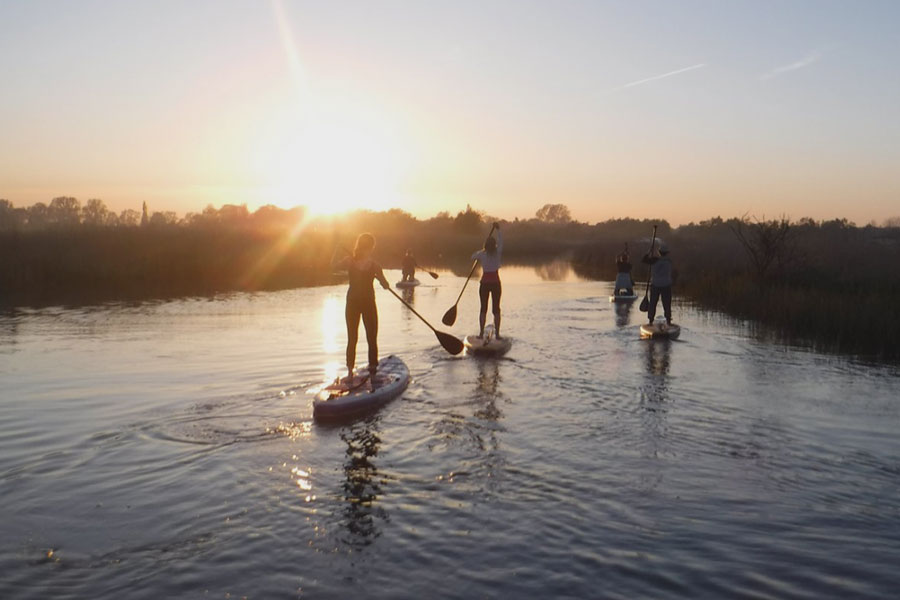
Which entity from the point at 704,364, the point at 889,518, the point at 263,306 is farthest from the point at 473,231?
the point at 889,518

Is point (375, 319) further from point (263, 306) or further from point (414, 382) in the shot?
point (263, 306)

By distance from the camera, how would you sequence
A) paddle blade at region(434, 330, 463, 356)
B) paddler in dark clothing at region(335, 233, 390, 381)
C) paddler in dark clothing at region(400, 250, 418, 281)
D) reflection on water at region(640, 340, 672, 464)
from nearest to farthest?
reflection on water at region(640, 340, 672, 464) < paddler in dark clothing at region(335, 233, 390, 381) < paddle blade at region(434, 330, 463, 356) < paddler in dark clothing at region(400, 250, 418, 281)

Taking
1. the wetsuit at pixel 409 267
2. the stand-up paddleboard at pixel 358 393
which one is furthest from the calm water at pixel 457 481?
the wetsuit at pixel 409 267

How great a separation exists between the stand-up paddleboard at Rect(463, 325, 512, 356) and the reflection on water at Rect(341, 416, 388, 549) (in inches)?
242

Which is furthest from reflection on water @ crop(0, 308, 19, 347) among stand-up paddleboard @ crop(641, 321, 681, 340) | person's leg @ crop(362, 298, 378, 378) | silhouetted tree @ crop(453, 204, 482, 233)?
silhouetted tree @ crop(453, 204, 482, 233)

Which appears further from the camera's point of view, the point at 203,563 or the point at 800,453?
the point at 800,453

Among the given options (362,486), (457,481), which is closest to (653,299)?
(457,481)

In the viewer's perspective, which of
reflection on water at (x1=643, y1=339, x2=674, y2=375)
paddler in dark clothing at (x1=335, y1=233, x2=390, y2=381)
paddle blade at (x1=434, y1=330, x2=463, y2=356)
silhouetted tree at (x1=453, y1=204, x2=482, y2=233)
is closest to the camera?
paddler in dark clothing at (x1=335, y1=233, x2=390, y2=381)

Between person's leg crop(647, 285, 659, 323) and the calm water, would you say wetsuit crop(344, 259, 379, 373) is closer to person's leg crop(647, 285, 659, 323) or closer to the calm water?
the calm water

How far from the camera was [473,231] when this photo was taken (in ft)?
361

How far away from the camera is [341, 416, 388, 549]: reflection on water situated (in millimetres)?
5973

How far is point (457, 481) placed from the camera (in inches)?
283

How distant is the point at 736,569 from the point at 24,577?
496 centimetres

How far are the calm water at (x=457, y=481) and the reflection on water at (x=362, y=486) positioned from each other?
0.08ft
